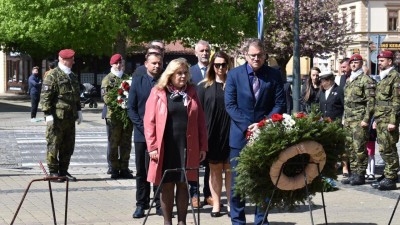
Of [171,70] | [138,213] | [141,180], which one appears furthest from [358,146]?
[171,70]

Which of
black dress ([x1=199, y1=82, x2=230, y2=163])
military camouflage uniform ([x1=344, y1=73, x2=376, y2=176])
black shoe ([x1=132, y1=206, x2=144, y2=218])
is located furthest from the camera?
military camouflage uniform ([x1=344, y1=73, x2=376, y2=176])

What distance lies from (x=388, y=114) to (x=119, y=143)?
12.9ft

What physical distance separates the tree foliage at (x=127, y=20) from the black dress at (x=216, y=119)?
26170 mm

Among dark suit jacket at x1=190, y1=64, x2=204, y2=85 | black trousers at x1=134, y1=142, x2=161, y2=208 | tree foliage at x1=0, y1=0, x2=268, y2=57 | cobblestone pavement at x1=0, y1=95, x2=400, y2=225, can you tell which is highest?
tree foliage at x1=0, y1=0, x2=268, y2=57

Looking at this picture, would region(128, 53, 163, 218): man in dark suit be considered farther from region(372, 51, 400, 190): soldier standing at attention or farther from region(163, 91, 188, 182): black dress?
region(372, 51, 400, 190): soldier standing at attention

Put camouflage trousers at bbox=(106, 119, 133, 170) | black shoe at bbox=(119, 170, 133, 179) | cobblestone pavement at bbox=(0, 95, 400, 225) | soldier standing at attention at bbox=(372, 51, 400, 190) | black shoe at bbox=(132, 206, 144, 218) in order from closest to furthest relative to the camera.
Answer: cobblestone pavement at bbox=(0, 95, 400, 225) < black shoe at bbox=(132, 206, 144, 218) < soldier standing at attention at bbox=(372, 51, 400, 190) < camouflage trousers at bbox=(106, 119, 133, 170) < black shoe at bbox=(119, 170, 133, 179)

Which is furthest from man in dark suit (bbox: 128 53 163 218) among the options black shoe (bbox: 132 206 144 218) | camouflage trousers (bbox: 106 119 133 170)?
camouflage trousers (bbox: 106 119 133 170)

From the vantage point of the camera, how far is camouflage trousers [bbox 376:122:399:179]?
1327cm

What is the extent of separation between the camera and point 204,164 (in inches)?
466

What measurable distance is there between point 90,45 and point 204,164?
30.1 metres

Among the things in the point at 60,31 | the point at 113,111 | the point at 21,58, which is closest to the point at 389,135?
the point at 113,111

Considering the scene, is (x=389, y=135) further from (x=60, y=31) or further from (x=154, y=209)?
(x=60, y=31)

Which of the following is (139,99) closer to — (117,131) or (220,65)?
(220,65)

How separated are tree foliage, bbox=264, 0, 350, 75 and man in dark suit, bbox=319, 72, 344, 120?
136ft
